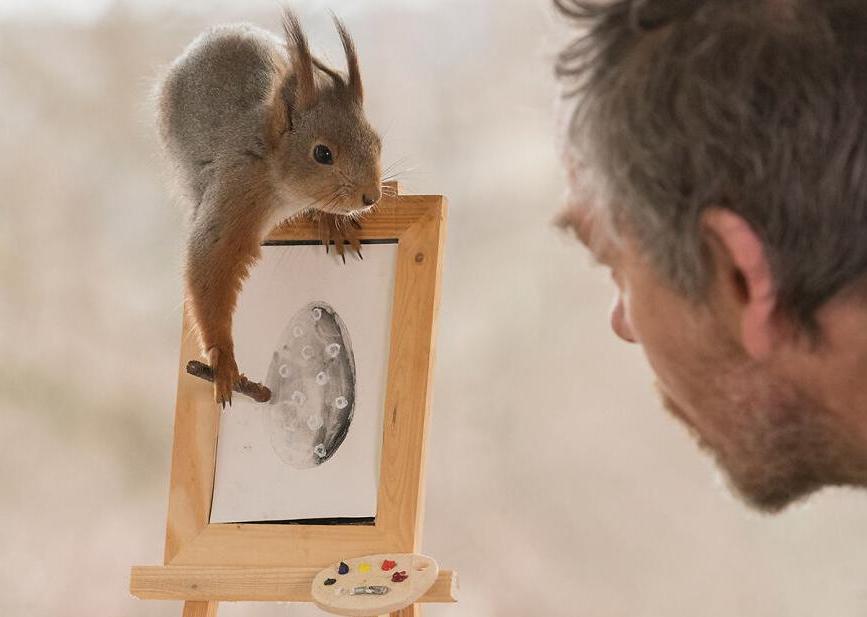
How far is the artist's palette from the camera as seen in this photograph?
1.40 meters

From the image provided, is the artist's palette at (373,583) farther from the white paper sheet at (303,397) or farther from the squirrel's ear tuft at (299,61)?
the squirrel's ear tuft at (299,61)

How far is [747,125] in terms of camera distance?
85 cm

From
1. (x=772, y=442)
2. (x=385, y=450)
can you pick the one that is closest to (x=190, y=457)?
(x=385, y=450)

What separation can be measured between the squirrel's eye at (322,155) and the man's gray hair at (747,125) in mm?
684

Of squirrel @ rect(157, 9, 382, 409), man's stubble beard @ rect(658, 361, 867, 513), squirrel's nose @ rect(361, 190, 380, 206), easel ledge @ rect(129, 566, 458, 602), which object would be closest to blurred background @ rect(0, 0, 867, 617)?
squirrel @ rect(157, 9, 382, 409)

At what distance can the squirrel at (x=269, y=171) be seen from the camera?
5.07ft

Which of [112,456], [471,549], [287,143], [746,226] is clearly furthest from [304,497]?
[112,456]

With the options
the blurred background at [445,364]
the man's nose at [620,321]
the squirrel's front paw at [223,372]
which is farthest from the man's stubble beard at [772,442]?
the blurred background at [445,364]

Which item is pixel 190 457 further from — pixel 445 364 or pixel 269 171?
pixel 445 364

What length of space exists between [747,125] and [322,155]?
2.67 ft

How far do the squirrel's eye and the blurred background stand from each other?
1.20ft

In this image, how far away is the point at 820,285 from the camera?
0.88m

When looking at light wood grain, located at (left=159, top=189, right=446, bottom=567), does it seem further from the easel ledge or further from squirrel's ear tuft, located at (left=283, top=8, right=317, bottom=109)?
squirrel's ear tuft, located at (left=283, top=8, right=317, bottom=109)

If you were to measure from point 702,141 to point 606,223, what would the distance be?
0.45 ft
